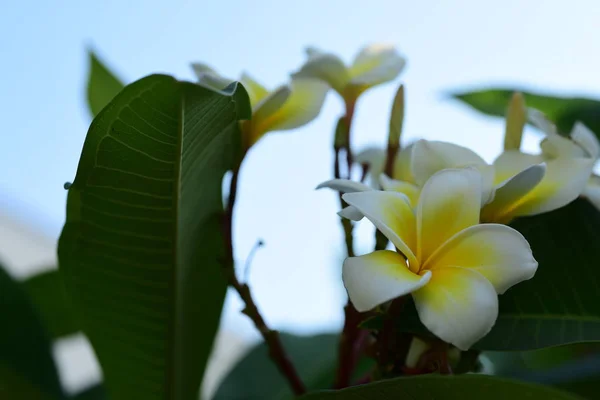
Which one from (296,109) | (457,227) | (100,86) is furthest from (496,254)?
(100,86)

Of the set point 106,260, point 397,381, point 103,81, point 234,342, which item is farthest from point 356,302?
point 234,342

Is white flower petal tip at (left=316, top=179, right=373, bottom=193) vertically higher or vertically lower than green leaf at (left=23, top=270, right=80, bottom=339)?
higher

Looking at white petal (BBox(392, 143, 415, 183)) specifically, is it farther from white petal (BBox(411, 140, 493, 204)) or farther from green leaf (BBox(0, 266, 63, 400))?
green leaf (BBox(0, 266, 63, 400))

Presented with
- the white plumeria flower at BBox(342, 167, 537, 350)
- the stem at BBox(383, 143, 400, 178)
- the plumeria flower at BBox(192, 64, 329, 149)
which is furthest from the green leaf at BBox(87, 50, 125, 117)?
the white plumeria flower at BBox(342, 167, 537, 350)

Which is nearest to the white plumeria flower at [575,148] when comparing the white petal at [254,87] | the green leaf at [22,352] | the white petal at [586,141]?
the white petal at [586,141]

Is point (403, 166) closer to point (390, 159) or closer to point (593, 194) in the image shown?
point (390, 159)

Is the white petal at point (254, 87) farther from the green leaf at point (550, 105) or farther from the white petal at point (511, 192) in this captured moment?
the green leaf at point (550, 105)
